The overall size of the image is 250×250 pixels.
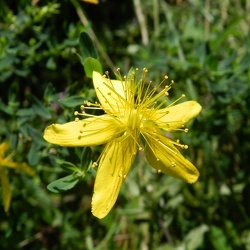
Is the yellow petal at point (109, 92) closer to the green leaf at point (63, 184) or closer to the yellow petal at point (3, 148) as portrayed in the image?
the green leaf at point (63, 184)

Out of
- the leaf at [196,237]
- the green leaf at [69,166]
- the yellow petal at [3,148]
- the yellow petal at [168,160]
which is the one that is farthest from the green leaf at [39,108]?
the leaf at [196,237]

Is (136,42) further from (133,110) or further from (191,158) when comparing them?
(133,110)

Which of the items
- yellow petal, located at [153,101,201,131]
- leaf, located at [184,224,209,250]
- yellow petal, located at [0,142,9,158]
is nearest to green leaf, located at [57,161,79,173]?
yellow petal, located at [153,101,201,131]

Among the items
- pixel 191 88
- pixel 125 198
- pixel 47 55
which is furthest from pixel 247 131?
pixel 47 55

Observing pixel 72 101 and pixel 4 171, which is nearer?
pixel 72 101

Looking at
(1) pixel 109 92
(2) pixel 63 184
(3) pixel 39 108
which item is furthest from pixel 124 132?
(3) pixel 39 108

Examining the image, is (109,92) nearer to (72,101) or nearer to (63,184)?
(72,101)
